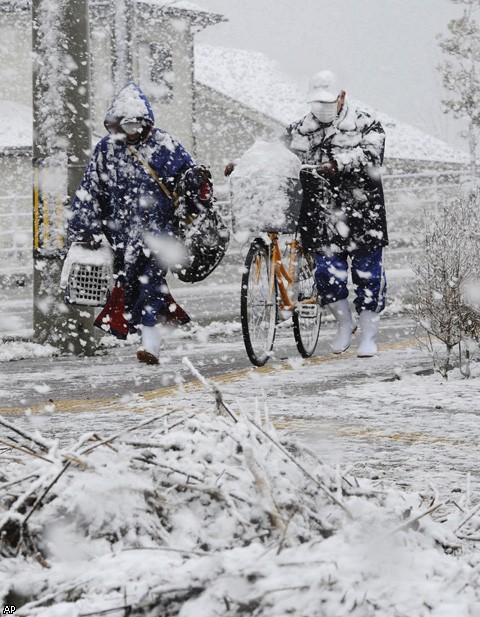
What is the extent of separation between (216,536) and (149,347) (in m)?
5.50

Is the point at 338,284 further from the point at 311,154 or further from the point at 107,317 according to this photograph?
the point at 107,317

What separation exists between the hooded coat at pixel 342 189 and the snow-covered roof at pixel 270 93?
99.6 feet

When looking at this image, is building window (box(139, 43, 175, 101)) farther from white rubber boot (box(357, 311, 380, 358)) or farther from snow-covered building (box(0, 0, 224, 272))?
white rubber boot (box(357, 311, 380, 358))

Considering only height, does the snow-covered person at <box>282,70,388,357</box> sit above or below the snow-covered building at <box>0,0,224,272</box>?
below

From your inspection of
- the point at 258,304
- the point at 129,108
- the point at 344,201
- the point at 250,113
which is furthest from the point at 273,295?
the point at 250,113

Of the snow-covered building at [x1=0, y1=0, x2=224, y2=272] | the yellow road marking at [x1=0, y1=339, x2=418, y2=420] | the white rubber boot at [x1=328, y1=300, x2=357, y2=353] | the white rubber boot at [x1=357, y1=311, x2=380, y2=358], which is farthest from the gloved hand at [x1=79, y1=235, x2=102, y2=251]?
the snow-covered building at [x1=0, y1=0, x2=224, y2=272]

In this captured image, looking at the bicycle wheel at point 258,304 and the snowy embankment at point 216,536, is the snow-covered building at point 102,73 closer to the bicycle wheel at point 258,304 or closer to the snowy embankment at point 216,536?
the bicycle wheel at point 258,304

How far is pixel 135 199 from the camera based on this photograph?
738 centimetres

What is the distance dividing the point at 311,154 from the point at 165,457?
19.0 feet

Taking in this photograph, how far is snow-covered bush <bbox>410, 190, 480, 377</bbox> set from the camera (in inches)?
243

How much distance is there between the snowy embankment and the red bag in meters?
5.18

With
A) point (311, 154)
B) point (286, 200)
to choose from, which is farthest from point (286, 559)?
point (311, 154)

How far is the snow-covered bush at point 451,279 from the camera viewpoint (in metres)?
6.16

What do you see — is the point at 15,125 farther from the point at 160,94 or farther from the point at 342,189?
the point at 342,189
